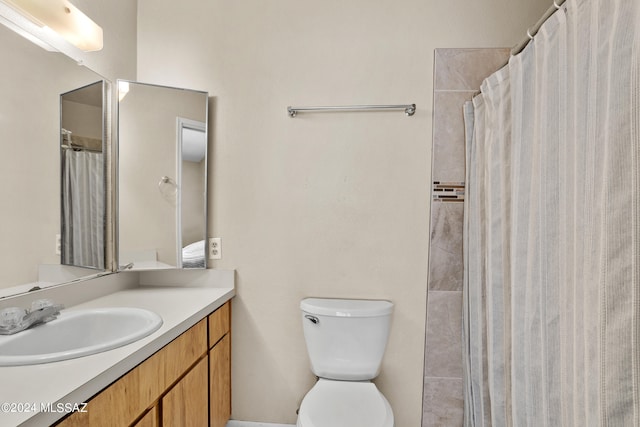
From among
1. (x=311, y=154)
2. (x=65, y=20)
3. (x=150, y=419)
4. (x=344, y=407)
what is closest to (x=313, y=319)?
(x=344, y=407)

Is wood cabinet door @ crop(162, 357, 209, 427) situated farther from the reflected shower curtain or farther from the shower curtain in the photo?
the reflected shower curtain

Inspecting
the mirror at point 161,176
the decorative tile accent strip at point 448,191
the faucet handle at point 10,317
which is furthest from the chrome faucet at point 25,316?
the decorative tile accent strip at point 448,191

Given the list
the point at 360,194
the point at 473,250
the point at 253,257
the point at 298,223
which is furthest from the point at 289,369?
the point at 473,250

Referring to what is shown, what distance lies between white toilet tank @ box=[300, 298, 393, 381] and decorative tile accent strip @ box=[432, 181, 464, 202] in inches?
24.1

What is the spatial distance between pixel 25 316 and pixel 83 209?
1.64 ft

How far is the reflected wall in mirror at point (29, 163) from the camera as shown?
98cm

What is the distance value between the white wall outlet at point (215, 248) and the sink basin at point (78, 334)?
20.5 inches

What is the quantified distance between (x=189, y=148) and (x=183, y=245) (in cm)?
51

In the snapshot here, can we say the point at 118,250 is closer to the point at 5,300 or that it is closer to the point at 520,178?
the point at 5,300

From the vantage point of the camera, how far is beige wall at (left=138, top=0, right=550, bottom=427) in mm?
1532

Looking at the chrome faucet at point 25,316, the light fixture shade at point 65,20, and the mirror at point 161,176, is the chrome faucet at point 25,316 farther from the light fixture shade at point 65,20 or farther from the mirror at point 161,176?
the light fixture shade at point 65,20

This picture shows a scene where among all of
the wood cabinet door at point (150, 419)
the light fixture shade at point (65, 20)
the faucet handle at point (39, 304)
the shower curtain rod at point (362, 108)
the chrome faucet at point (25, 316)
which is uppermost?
the light fixture shade at point (65, 20)

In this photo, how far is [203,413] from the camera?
131 cm

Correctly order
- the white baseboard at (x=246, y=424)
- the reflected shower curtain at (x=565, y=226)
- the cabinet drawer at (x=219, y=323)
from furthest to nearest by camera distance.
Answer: the white baseboard at (x=246, y=424), the cabinet drawer at (x=219, y=323), the reflected shower curtain at (x=565, y=226)
